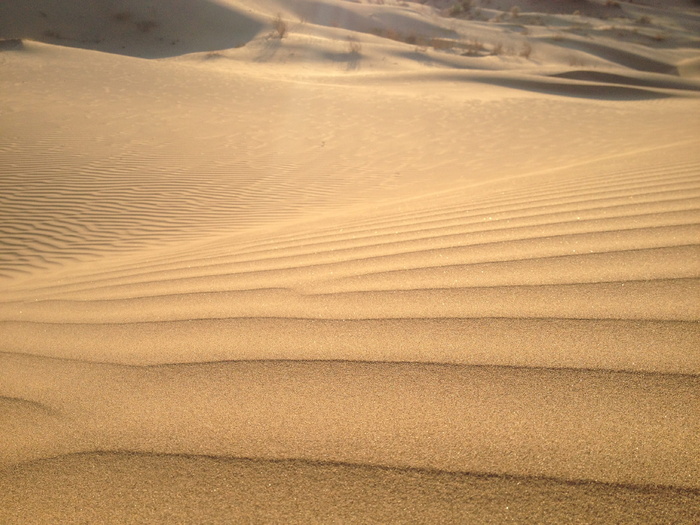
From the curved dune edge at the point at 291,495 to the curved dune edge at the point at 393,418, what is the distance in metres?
0.04

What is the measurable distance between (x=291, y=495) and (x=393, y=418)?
351mm

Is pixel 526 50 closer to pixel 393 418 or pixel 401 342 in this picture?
pixel 401 342

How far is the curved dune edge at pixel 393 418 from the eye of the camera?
Result: 114 cm

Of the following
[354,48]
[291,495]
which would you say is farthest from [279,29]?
[291,495]

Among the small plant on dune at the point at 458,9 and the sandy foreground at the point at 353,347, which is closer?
the sandy foreground at the point at 353,347

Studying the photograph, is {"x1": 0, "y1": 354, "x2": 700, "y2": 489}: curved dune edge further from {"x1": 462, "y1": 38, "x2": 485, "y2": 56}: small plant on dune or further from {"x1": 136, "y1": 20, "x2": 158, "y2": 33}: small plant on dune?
{"x1": 136, "y1": 20, "x2": 158, "y2": 33}: small plant on dune

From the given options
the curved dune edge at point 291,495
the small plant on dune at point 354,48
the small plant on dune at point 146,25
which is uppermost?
the small plant on dune at point 146,25

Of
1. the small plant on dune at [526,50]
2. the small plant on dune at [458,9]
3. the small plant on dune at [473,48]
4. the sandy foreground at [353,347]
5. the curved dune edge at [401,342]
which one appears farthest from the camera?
the small plant on dune at [458,9]

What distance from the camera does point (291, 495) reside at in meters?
1.13

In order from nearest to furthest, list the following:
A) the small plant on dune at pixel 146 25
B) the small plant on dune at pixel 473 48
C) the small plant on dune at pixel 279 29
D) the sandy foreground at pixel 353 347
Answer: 1. the sandy foreground at pixel 353 347
2. the small plant on dune at pixel 473 48
3. the small plant on dune at pixel 279 29
4. the small plant on dune at pixel 146 25

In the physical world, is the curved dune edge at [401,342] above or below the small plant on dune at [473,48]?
below

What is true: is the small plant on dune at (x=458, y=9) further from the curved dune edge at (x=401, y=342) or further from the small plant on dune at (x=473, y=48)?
the curved dune edge at (x=401, y=342)

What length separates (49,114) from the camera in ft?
31.0

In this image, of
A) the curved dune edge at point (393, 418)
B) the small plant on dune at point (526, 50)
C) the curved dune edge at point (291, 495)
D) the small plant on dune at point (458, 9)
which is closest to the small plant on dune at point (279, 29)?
the small plant on dune at point (526, 50)
